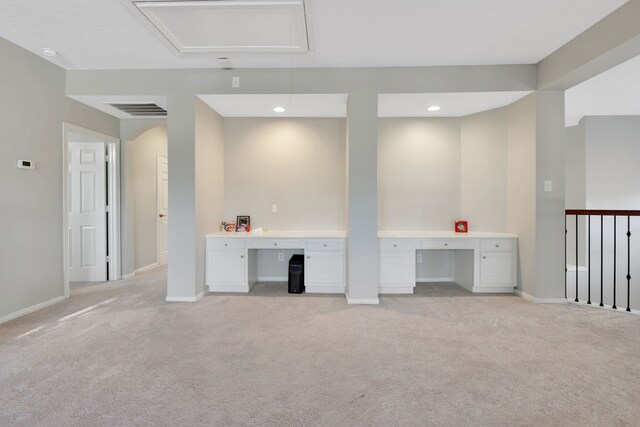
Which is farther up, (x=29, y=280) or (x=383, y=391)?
(x=29, y=280)

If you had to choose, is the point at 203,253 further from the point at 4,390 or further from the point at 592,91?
the point at 592,91

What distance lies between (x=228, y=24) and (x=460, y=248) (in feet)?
11.9

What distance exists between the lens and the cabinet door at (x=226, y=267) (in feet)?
13.4

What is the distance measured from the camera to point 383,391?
6.46ft

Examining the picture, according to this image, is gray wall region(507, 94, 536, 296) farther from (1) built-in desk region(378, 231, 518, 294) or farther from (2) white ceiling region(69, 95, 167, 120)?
(2) white ceiling region(69, 95, 167, 120)

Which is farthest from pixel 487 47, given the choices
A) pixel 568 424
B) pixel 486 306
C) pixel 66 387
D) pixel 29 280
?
pixel 29 280

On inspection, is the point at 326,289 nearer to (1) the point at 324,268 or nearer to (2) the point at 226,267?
(1) the point at 324,268

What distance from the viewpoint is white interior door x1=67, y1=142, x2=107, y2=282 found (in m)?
4.83

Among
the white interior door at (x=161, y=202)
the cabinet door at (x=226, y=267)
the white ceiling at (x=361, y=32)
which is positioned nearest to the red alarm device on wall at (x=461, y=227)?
the white ceiling at (x=361, y=32)

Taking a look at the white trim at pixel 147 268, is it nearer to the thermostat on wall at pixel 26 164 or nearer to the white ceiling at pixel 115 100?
the thermostat on wall at pixel 26 164

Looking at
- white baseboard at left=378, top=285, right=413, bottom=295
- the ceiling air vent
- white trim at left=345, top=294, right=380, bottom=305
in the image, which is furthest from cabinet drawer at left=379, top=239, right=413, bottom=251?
the ceiling air vent

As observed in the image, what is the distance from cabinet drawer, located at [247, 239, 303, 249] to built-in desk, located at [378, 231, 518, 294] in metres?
1.10

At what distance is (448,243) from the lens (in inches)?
161

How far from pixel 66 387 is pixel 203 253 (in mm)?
2132
